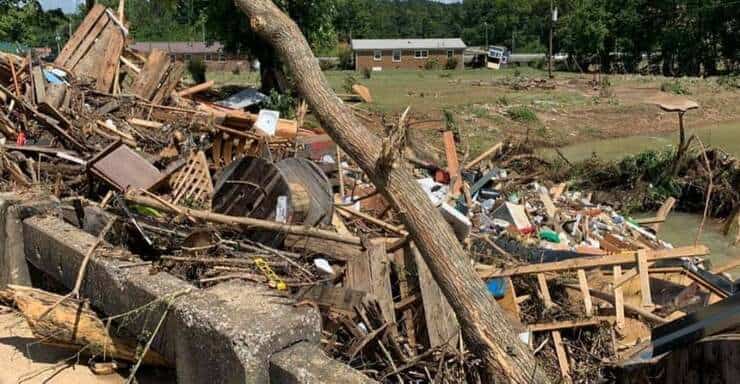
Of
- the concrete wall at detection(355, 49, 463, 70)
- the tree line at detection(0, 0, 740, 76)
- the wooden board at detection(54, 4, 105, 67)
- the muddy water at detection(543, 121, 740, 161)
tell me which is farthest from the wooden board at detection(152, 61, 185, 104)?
the concrete wall at detection(355, 49, 463, 70)

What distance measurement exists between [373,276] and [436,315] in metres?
0.48

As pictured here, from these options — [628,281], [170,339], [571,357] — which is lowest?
[571,357]

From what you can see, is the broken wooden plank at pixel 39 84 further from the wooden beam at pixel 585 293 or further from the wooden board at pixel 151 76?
the wooden beam at pixel 585 293

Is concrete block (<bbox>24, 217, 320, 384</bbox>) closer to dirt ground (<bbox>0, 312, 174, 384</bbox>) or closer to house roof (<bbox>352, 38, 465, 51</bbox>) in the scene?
dirt ground (<bbox>0, 312, 174, 384</bbox>)

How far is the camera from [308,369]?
2.78 m

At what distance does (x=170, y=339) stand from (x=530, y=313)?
3.14 meters

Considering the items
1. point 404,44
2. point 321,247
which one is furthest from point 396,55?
point 321,247

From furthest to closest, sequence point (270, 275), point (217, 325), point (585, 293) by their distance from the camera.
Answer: point (585, 293), point (270, 275), point (217, 325)

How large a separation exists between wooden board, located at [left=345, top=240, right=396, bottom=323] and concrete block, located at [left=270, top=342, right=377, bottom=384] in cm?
163

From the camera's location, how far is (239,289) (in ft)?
11.4

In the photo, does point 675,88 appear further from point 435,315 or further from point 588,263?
point 435,315

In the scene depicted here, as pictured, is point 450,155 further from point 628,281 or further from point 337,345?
point 337,345

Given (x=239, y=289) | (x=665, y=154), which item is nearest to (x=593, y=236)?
(x=239, y=289)

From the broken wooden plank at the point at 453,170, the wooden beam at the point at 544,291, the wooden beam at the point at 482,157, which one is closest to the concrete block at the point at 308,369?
the wooden beam at the point at 544,291
